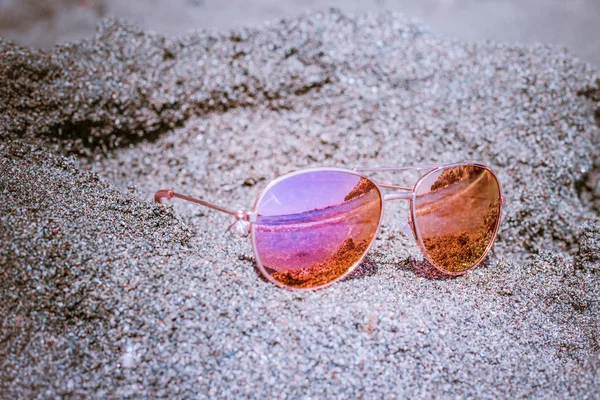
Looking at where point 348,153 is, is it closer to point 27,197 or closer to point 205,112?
point 205,112

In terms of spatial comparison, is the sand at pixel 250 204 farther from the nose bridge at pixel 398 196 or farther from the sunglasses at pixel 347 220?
the nose bridge at pixel 398 196

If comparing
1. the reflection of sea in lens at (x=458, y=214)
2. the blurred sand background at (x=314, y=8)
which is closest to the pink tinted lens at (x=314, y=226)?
the reflection of sea in lens at (x=458, y=214)

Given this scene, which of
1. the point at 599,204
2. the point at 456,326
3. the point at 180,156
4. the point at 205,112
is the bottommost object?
the point at 599,204

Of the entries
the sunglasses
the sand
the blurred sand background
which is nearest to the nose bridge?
the sunglasses

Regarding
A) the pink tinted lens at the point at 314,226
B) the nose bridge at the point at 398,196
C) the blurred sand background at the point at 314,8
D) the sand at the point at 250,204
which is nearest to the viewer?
the sand at the point at 250,204

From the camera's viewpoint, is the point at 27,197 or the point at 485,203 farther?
the point at 485,203

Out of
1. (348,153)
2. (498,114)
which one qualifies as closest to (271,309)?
(348,153)
